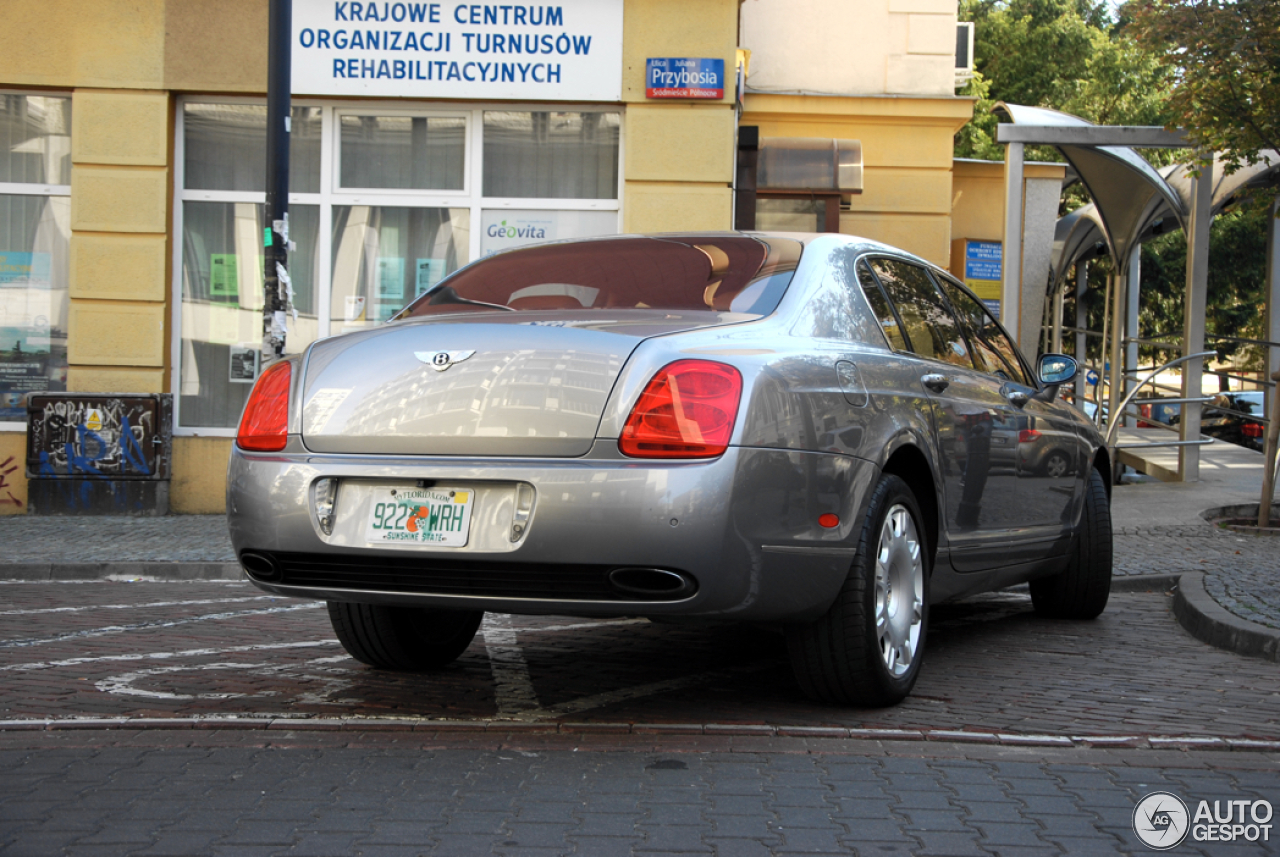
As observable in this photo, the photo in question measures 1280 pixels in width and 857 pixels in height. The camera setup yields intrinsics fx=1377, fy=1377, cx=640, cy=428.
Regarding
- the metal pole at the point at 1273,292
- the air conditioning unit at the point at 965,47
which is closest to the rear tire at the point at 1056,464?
the metal pole at the point at 1273,292

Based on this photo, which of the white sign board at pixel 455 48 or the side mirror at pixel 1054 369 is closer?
the side mirror at pixel 1054 369

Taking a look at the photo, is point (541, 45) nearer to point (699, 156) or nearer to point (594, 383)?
point (699, 156)

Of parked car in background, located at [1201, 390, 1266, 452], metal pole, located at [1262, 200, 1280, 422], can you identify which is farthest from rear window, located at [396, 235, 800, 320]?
parked car in background, located at [1201, 390, 1266, 452]

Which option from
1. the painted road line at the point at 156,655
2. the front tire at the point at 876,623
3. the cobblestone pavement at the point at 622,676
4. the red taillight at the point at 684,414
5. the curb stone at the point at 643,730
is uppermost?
the red taillight at the point at 684,414

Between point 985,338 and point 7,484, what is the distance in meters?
9.15

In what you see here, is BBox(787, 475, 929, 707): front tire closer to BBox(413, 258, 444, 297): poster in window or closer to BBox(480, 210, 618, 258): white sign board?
BBox(480, 210, 618, 258): white sign board

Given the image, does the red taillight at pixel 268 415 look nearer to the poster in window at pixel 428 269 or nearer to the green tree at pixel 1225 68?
the poster in window at pixel 428 269

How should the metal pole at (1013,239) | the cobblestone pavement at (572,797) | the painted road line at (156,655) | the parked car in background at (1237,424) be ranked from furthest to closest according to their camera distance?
the parked car in background at (1237,424), the metal pole at (1013,239), the painted road line at (156,655), the cobblestone pavement at (572,797)

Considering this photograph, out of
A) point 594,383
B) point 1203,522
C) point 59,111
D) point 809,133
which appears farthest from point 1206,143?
point 59,111

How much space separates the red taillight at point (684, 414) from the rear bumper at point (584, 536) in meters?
0.05

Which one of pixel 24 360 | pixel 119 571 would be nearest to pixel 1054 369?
pixel 119 571

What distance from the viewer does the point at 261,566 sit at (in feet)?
13.4

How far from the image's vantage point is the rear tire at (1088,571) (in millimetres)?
6438

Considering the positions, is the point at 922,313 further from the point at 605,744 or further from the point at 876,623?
the point at 605,744
